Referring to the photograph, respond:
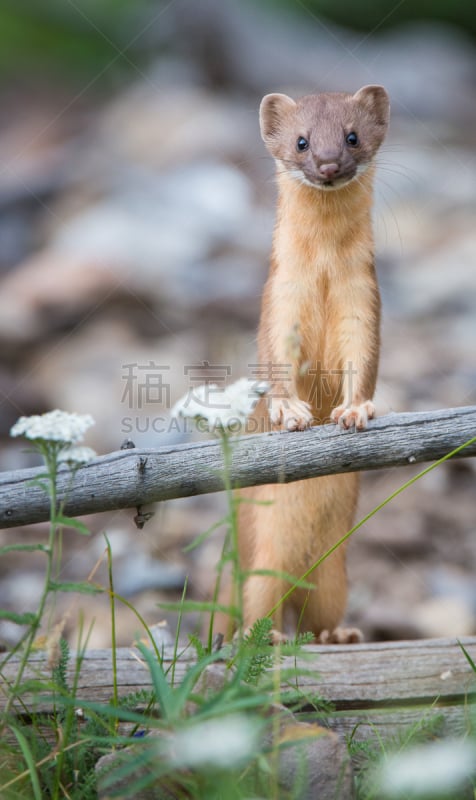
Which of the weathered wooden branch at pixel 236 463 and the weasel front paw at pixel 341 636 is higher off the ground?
the weathered wooden branch at pixel 236 463

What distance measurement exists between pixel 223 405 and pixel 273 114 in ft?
5.85

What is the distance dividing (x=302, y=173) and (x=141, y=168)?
7569 millimetres

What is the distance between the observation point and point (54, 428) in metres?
2.38

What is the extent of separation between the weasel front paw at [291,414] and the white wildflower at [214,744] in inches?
51.3

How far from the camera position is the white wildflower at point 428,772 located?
7.11 ft

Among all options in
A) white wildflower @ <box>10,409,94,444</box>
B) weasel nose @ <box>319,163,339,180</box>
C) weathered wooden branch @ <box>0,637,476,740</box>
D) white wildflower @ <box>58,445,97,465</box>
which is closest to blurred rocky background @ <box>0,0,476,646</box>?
weasel nose @ <box>319,163,339,180</box>

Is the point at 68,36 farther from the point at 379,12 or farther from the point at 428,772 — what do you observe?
the point at 428,772

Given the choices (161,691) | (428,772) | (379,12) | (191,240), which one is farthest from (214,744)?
(379,12)

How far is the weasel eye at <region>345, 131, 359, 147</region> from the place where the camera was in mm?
3539

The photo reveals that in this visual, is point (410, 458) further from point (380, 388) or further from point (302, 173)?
point (380, 388)

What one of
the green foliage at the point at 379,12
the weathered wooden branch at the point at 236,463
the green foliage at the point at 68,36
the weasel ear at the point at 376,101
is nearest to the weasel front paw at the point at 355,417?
the weathered wooden branch at the point at 236,463

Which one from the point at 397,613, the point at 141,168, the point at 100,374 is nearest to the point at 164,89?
the point at 141,168

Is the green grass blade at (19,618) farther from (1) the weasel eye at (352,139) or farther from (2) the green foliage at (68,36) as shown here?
(2) the green foliage at (68,36)

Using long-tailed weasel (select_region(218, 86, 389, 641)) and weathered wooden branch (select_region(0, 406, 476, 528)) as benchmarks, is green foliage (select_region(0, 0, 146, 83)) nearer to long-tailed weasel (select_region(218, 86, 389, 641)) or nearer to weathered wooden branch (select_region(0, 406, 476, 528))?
long-tailed weasel (select_region(218, 86, 389, 641))
